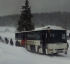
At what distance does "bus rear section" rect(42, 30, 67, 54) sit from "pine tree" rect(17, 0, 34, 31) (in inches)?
1393

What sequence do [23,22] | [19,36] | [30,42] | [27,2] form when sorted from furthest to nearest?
[27,2]
[23,22]
[19,36]
[30,42]

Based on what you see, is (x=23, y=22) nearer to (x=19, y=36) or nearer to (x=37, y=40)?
(x=19, y=36)

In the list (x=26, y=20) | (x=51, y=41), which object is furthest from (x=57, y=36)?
(x=26, y=20)

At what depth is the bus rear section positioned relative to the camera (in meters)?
A: 24.2

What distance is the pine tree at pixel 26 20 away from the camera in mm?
60656

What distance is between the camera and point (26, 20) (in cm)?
6206

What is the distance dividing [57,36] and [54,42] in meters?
0.78

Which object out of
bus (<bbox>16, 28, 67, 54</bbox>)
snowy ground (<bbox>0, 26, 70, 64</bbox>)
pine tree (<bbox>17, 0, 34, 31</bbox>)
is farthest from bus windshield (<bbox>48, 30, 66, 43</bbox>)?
pine tree (<bbox>17, 0, 34, 31</bbox>)

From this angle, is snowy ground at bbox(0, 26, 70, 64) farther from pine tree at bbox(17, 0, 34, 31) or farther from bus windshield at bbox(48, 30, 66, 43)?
pine tree at bbox(17, 0, 34, 31)

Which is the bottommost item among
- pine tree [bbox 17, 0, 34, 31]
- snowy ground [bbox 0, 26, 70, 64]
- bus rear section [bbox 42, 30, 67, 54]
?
snowy ground [bbox 0, 26, 70, 64]

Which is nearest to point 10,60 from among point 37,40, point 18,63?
point 18,63

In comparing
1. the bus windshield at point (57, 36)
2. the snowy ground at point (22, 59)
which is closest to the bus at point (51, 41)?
the bus windshield at point (57, 36)

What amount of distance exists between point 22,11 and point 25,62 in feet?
166

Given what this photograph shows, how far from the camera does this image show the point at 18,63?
13422mm
